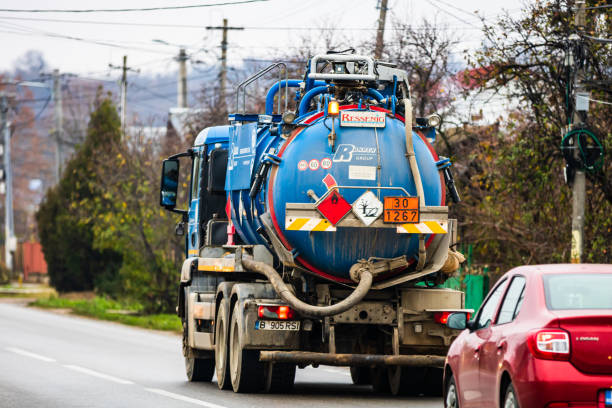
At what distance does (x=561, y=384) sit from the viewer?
8266mm

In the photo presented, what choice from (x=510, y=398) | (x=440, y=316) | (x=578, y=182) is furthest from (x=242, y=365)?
(x=578, y=182)

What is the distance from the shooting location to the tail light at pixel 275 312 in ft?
48.0

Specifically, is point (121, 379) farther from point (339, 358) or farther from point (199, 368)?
point (339, 358)

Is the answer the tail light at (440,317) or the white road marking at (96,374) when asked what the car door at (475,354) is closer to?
the tail light at (440,317)

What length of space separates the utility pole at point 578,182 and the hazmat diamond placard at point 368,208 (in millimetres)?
7223

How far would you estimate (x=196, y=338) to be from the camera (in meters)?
17.3

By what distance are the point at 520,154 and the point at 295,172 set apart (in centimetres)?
1054

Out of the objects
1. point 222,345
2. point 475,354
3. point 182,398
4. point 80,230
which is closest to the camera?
point 475,354

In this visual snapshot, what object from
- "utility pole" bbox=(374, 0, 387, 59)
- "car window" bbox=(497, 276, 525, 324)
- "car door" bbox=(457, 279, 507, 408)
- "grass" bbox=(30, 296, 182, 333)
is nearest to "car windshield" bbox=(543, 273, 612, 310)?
"car window" bbox=(497, 276, 525, 324)

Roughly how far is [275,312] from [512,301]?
5511mm

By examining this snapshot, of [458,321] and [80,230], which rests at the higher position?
[80,230]

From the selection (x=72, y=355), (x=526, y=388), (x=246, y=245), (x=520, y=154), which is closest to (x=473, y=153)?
(x=520, y=154)

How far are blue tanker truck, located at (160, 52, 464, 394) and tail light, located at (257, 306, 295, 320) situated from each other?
0.04 ft

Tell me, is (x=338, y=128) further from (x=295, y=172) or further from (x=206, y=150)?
(x=206, y=150)
